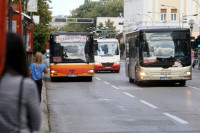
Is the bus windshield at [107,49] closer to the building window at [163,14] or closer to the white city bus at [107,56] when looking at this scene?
the white city bus at [107,56]

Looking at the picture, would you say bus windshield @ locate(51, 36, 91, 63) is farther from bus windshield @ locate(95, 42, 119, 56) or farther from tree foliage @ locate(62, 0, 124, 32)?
tree foliage @ locate(62, 0, 124, 32)

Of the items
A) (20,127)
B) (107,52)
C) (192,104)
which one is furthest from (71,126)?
(107,52)

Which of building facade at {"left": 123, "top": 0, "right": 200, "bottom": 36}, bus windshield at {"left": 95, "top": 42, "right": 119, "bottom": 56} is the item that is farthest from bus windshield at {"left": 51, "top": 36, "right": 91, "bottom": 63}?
building facade at {"left": 123, "top": 0, "right": 200, "bottom": 36}

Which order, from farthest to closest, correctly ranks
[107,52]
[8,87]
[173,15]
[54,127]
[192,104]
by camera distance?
[173,15] → [107,52] → [192,104] → [54,127] → [8,87]

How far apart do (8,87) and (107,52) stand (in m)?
41.3

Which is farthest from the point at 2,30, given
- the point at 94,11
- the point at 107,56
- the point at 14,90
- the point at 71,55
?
the point at 94,11

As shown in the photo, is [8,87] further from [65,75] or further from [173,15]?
[173,15]

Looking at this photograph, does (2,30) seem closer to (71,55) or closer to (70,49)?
(71,55)

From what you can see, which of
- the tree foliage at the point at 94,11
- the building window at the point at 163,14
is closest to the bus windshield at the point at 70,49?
the building window at the point at 163,14

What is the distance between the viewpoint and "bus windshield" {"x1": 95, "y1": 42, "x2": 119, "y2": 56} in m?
45.0

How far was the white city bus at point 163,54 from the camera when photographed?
24594 millimetres

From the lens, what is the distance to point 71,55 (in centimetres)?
2939

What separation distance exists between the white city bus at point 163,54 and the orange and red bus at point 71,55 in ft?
15.4

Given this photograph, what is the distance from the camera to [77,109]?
15.0 meters
